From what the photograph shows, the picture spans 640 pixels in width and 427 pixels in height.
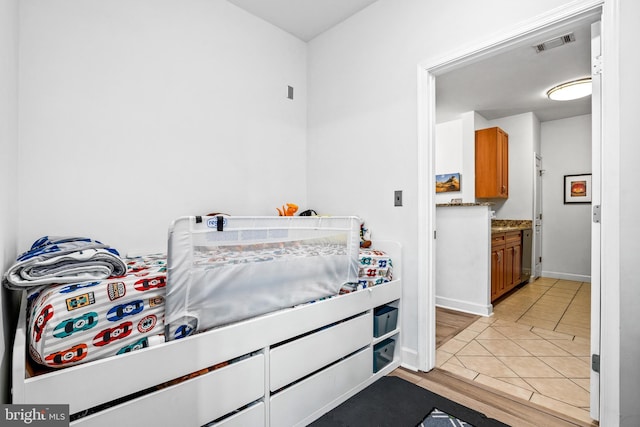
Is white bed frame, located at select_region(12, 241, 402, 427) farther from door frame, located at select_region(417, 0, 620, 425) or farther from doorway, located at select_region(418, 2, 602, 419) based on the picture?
door frame, located at select_region(417, 0, 620, 425)

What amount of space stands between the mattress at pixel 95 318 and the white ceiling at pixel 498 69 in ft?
7.15

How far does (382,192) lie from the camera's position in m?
2.29

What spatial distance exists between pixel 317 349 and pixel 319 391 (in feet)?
0.70

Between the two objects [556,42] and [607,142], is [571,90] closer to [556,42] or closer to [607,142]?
[556,42]

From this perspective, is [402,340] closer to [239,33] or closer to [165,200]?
[165,200]

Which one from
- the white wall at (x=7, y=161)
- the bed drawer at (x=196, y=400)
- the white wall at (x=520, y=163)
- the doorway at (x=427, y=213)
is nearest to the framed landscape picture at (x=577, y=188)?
→ the white wall at (x=520, y=163)

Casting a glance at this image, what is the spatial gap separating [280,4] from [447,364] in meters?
2.89

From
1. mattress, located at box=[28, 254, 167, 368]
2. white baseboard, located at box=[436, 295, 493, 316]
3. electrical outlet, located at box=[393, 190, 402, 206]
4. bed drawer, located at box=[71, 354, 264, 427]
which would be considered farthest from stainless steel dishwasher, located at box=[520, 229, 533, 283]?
mattress, located at box=[28, 254, 167, 368]

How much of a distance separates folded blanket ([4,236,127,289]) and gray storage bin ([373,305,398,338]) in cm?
143

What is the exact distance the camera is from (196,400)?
1128 mm

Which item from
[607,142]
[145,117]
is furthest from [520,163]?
[145,117]

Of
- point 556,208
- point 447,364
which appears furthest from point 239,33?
point 556,208

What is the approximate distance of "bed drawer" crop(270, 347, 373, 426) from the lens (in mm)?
1392

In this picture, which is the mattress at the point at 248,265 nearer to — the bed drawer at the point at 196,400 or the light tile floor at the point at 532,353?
the bed drawer at the point at 196,400
